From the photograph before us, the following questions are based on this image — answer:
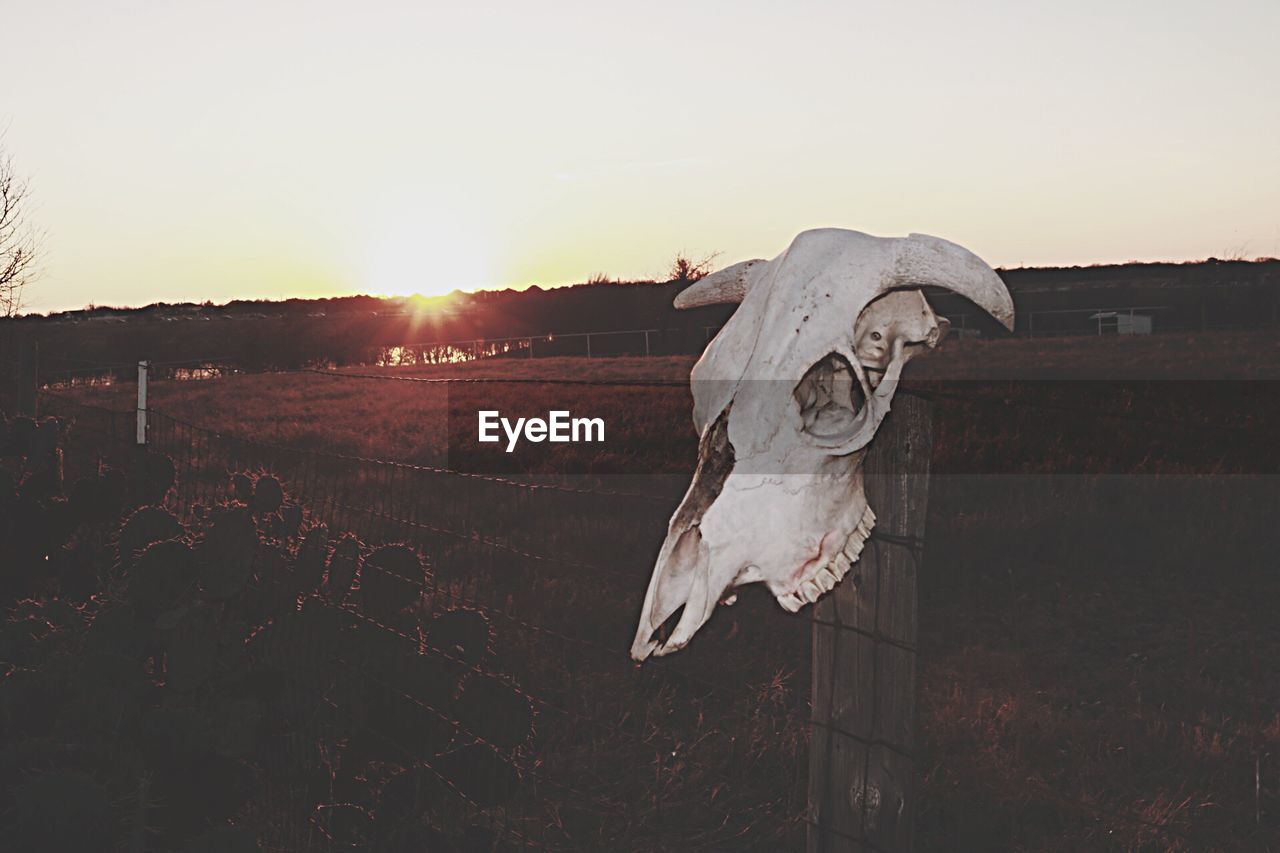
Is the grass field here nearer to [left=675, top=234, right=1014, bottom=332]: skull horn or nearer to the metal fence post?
[left=675, top=234, right=1014, bottom=332]: skull horn

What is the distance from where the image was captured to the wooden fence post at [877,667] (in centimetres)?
267

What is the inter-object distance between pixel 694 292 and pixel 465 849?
83.3 inches

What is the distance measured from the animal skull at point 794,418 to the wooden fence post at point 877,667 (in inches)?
14.4

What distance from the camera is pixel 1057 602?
8539 millimetres

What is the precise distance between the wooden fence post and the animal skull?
0.36 meters

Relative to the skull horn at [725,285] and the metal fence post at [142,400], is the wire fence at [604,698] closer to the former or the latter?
the skull horn at [725,285]

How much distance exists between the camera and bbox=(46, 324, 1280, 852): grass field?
201 inches

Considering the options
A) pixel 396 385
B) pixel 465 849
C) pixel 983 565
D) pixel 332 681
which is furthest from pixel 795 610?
pixel 396 385

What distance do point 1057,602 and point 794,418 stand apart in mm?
7175

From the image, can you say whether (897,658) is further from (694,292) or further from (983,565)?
(983,565)

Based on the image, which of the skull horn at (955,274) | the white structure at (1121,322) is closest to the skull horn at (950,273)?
the skull horn at (955,274)

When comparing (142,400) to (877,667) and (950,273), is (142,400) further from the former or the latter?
(950,273)

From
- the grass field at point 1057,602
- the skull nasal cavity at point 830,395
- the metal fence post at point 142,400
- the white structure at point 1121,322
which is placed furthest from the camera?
the white structure at point 1121,322

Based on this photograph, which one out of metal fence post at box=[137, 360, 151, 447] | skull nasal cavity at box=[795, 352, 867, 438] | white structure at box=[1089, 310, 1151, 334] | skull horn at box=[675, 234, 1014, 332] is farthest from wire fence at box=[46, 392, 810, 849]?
white structure at box=[1089, 310, 1151, 334]
